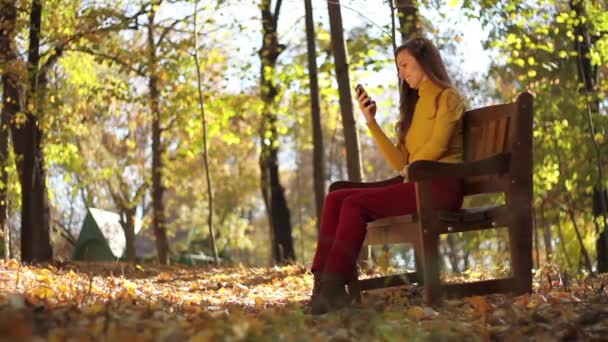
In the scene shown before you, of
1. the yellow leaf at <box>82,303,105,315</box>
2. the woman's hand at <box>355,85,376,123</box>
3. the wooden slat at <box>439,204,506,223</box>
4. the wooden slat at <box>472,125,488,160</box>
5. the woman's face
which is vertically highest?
the woman's face

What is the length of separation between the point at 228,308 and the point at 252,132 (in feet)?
37.1

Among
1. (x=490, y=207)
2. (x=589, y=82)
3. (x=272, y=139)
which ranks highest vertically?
(x=589, y=82)

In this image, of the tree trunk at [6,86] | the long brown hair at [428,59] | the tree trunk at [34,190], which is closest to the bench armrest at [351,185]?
the long brown hair at [428,59]

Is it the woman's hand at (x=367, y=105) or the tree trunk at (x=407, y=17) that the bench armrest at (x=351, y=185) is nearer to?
the woman's hand at (x=367, y=105)

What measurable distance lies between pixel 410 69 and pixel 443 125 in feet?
1.61

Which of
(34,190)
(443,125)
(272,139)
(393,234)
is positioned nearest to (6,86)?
(34,190)

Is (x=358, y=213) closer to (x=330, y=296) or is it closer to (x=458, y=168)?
(x=330, y=296)

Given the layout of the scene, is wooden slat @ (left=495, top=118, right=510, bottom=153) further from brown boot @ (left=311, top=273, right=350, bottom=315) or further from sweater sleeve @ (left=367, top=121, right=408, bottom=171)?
brown boot @ (left=311, top=273, right=350, bottom=315)

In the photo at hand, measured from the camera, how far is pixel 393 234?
5641 mm

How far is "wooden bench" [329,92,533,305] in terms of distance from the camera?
4906mm

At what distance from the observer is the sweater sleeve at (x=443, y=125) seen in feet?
17.1

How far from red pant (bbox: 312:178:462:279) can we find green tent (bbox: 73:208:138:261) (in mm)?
16895

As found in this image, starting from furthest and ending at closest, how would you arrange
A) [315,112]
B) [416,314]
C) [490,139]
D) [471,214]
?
1. [315,112]
2. [490,139]
3. [471,214]
4. [416,314]

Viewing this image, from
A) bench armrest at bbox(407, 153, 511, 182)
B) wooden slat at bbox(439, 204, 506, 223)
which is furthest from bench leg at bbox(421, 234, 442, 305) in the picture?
bench armrest at bbox(407, 153, 511, 182)
